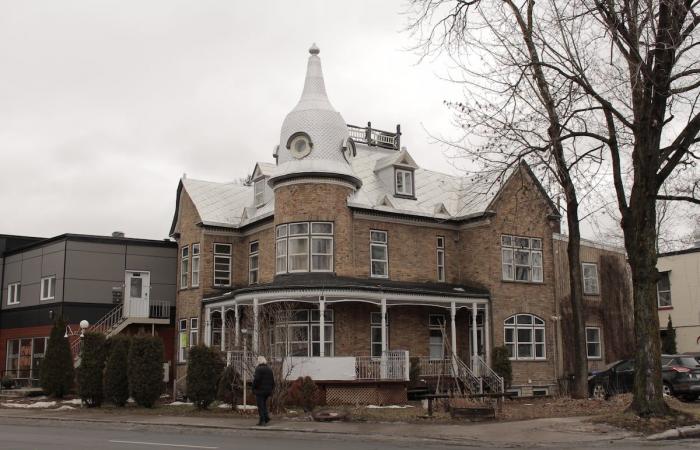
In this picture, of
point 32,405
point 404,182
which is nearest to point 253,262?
point 404,182

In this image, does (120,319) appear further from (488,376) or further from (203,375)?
(488,376)

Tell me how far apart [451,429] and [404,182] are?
16.5 m

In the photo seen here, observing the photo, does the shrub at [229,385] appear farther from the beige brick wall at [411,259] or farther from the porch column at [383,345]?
the beige brick wall at [411,259]

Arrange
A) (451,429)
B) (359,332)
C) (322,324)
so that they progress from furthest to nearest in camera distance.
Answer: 1. (359,332)
2. (322,324)
3. (451,429)

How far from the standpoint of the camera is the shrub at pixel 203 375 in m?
22.7

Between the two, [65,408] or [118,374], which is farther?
[65,408]

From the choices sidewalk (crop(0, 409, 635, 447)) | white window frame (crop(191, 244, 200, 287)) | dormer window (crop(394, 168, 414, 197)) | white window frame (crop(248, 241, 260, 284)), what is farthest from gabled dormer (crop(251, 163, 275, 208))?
sidewalk (crop(0, 409, 635, 447))

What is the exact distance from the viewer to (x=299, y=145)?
29.2 metres

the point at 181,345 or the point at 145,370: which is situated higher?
the point at 181,345

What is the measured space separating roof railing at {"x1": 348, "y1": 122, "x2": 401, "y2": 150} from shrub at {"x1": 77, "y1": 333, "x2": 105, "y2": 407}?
1519cm

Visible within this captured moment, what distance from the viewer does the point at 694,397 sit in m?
24.4

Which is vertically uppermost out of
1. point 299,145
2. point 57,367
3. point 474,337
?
point 299,145

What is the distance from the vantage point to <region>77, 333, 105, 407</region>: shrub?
82.8 feet

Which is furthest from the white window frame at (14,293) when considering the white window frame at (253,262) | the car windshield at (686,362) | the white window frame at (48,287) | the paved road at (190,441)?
the car windshield at (686,362)
